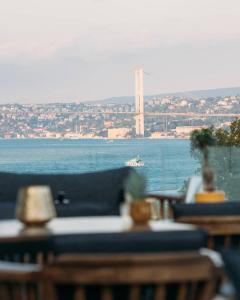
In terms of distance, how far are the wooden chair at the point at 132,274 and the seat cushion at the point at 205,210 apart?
1776 millimetres

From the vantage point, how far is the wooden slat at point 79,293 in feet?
8.40

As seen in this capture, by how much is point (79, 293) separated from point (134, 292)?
143mm

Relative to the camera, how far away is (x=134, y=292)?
257cm

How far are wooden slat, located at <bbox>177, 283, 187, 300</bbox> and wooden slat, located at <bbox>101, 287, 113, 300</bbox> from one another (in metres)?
0.18

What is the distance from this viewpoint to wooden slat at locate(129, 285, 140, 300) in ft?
8.41

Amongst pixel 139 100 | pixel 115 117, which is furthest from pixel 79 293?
pixel 115 117

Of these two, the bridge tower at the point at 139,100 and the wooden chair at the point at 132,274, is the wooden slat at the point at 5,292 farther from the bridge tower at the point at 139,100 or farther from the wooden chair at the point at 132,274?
the bridge tower at the point at 139,100

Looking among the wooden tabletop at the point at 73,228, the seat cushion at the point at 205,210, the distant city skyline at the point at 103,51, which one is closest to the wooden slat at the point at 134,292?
the wooden tabletop at the point at 73,228

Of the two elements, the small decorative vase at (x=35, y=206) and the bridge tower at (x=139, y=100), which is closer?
the small decorative vase at (x=35, y=206)

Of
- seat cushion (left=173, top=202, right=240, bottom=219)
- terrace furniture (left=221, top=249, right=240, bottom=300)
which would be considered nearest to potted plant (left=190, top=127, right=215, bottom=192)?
seat cushion (left=173, top=202, right=240, bottom=219)

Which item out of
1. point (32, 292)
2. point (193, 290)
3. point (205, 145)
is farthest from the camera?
point (205, 145)

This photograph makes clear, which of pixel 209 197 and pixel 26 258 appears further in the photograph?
pixel 209 197

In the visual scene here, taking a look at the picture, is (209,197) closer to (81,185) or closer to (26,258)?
(81,185)

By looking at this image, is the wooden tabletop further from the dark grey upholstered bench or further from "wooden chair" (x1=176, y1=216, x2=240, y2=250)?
the dark grey upholstered bench
